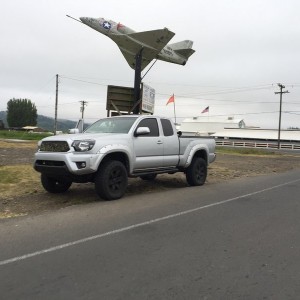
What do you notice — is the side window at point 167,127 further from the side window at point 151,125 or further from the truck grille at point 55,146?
the truck grille at point 55,146

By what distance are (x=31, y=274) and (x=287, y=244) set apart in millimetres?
3575

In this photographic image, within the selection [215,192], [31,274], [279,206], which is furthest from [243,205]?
[31,274]

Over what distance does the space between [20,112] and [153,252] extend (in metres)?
130

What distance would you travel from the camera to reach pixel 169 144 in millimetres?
11227

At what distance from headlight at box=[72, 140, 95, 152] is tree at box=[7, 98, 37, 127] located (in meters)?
124

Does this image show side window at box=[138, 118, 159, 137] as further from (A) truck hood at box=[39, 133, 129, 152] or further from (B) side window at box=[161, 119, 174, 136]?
(A) truck hood at box=[39, 133, 129, 152]

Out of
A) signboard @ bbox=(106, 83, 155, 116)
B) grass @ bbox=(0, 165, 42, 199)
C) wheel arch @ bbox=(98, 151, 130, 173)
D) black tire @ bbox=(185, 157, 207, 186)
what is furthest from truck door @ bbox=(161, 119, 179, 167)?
signboard @ bbox=(106, 83, 155, 116)

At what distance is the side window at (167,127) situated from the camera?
11.3m

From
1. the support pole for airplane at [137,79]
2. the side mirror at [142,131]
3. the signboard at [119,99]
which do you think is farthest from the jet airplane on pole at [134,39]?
the side mirror at [142,131]

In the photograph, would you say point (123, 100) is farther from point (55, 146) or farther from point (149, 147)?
point (55, 146)

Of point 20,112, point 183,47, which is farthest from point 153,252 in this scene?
point 20,112

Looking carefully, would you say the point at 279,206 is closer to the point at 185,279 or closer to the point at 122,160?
the point at 122,160

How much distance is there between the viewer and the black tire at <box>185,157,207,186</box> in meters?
12.3

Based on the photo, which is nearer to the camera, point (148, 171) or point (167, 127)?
point (148, 171)
